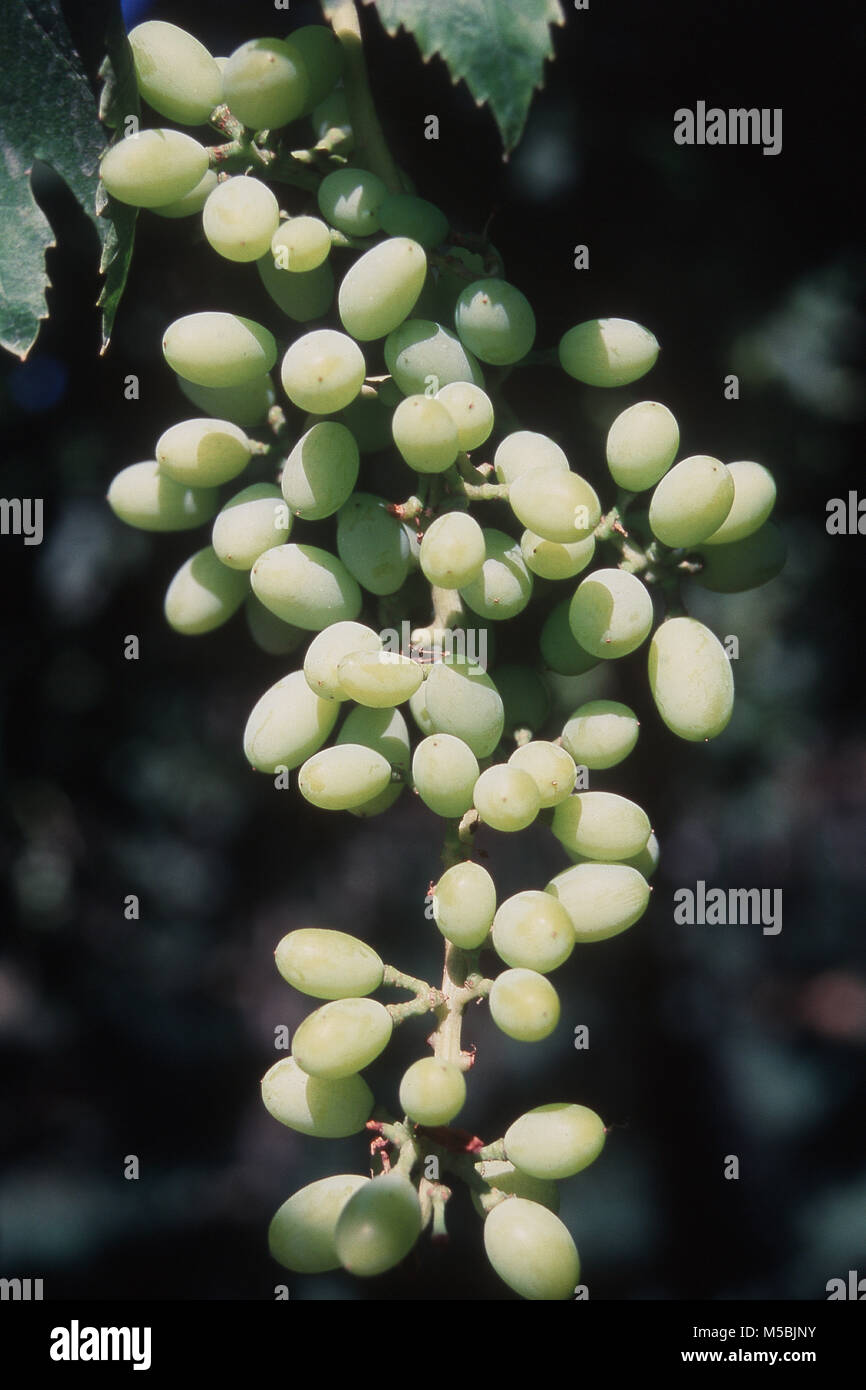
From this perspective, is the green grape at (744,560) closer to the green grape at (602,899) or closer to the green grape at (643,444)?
the green grape at (643,444)

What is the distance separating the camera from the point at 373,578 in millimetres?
618

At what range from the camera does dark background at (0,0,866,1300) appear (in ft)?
2.25

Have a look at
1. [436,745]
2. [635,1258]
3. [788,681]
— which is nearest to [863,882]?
[788,681]

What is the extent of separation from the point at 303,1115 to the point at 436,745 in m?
0.25

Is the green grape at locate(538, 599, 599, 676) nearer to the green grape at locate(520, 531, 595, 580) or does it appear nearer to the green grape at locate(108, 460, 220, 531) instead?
the green grape at locate(520, 531, 595, 580)

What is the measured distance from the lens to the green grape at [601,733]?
1.96ft

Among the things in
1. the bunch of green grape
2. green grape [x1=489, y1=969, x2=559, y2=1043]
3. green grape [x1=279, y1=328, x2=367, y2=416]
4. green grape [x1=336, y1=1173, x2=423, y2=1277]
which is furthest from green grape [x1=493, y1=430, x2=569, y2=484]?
green grape [x1=336, y1=1173, x2=423, y2=1277]

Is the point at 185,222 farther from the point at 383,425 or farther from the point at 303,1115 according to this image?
the point at 303,1115

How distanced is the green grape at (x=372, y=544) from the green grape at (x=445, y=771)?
121mm

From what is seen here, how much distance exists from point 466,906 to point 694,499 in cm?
29

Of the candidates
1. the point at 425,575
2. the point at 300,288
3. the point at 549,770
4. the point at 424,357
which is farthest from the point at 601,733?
the point at 300,288

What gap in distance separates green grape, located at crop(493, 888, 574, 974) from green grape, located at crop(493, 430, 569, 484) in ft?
0.90

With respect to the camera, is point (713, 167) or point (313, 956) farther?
point (713, 167)

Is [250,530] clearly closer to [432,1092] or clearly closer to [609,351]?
[609,351]
